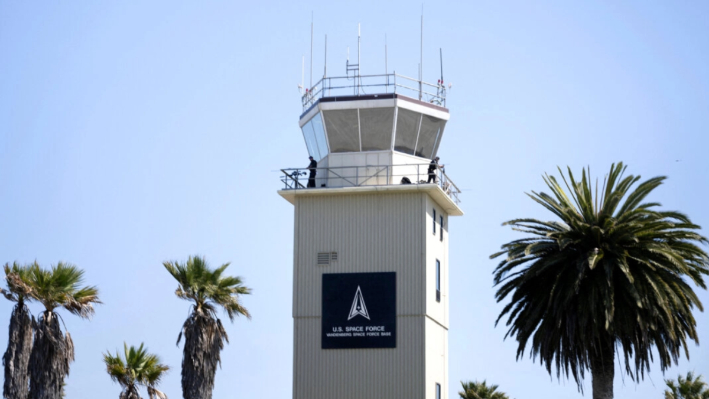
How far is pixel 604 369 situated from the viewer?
43.3 metres

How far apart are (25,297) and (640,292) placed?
22686 millimetres

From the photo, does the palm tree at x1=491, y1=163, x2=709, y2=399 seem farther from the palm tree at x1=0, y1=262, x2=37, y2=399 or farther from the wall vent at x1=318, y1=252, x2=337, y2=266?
the palm tree at x1=0, y1=262, x2=37, y2=399

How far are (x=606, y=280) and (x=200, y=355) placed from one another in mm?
16199

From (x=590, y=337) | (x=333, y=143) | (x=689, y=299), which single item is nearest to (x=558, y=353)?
(x=590, y=337)

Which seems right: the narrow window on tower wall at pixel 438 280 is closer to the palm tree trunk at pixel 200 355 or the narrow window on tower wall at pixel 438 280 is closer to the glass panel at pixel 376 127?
the glass panel at pixel 376 127

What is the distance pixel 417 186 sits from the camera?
4597cm

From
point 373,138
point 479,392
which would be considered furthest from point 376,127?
point 479,392

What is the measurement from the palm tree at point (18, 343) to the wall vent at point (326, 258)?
443 inches

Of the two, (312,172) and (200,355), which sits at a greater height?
(312,172)

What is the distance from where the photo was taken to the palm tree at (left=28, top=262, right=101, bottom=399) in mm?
43906

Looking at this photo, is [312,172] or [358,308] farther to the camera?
[312,172]

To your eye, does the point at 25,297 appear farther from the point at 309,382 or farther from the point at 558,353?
the point at 558,353

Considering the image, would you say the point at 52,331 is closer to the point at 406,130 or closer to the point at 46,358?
the point at 46,358

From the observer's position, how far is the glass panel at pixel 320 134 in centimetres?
4803
